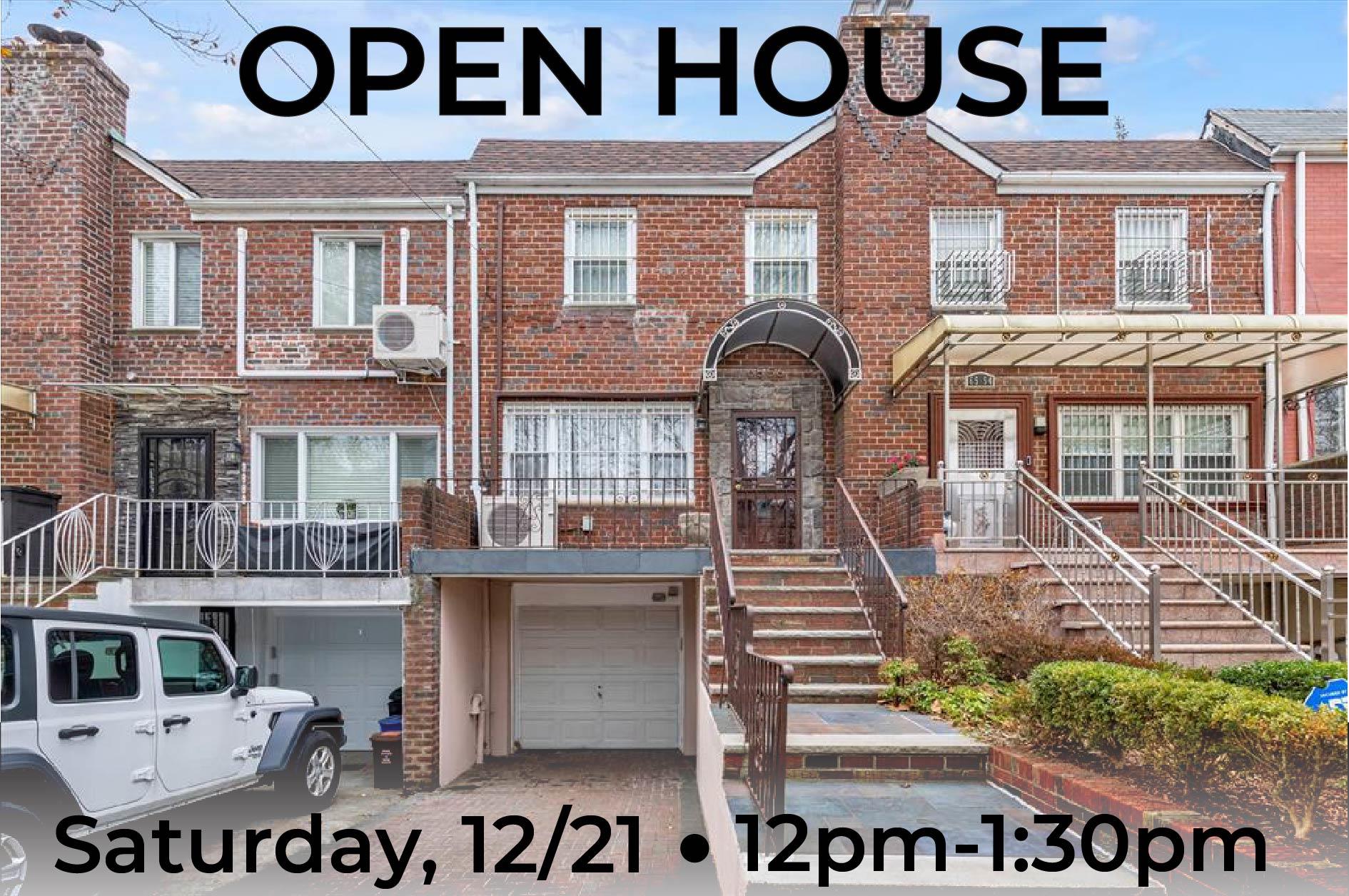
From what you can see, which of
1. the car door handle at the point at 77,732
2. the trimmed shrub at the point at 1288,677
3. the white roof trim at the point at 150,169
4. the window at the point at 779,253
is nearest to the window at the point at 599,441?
the window at the point at 779,253

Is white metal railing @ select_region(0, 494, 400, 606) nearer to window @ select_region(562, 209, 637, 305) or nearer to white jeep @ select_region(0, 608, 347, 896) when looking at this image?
white jeep @ select_region(0, 608, 347, 896)

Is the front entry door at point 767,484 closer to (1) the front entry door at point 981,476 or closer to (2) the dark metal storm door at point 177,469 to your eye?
A: (1) the front entry door at point 981,476

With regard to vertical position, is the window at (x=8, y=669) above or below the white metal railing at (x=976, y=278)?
below

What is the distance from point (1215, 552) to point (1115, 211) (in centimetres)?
548

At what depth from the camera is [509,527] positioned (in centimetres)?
1418

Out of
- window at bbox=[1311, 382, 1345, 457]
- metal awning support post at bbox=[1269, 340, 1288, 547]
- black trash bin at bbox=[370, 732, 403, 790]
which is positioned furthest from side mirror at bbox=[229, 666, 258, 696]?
window at bbox=[1311, 382, 1345, 457]

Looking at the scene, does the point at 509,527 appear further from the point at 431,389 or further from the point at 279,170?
the point at 279,170

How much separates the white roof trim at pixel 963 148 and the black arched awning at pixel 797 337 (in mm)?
3203

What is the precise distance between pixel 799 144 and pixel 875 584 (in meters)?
7.28

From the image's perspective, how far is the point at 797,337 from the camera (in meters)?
14.5

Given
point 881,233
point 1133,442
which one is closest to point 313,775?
point 881,233

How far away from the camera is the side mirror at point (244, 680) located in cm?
982

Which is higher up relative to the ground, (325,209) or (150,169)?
(150,169)

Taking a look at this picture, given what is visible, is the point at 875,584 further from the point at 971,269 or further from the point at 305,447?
the point at 305,447
